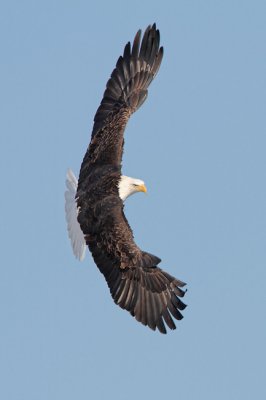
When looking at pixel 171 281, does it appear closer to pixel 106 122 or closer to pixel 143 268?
pixel 143 268

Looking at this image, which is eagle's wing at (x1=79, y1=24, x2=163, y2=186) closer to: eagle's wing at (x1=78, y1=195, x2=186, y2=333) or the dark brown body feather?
the dark brown body feather

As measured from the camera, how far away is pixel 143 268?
51.7 feet

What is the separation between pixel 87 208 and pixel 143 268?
4.62 ft

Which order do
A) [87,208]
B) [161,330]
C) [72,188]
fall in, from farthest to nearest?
1. [72,188]
2. [87,208]
3. [161,330]

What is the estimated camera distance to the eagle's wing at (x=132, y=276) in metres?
15.6

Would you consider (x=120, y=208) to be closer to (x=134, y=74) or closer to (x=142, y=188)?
(x=142, y=188)

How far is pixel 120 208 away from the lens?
16.5 m

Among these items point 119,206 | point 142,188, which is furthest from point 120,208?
point 142,188

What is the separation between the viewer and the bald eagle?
15.6 metres

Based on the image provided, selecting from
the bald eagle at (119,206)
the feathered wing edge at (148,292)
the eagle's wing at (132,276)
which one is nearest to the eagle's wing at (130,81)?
the bald eagle at (119,206)

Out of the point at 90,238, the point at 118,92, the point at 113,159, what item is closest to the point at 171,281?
the point at 90,238

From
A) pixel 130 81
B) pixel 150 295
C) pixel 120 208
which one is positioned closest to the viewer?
pixel 150 295

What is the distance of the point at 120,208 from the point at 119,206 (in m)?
0.06

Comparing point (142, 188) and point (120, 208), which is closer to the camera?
point (120, 208)
